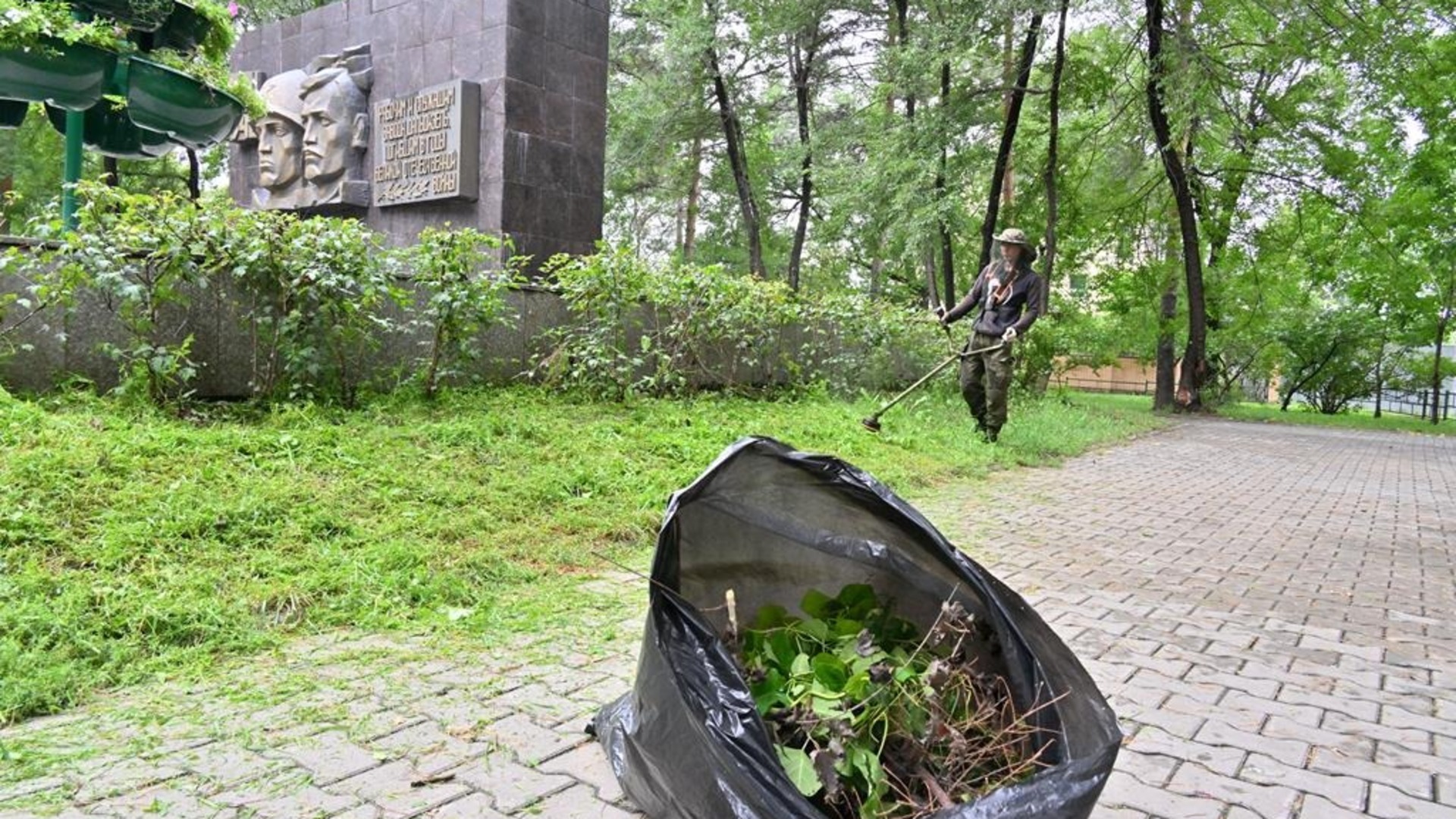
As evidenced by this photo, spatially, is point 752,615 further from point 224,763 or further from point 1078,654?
point 1078,654

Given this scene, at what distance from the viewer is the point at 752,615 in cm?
237

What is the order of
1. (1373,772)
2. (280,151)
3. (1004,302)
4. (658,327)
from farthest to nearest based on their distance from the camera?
(280,151), (658,327), (1004,302), (1373,772)

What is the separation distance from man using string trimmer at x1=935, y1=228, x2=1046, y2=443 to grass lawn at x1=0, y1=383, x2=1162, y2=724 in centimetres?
226

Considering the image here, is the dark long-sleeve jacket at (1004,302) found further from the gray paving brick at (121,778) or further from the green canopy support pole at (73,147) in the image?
the gray paving brick at (121,778)

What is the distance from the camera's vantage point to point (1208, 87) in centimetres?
1420

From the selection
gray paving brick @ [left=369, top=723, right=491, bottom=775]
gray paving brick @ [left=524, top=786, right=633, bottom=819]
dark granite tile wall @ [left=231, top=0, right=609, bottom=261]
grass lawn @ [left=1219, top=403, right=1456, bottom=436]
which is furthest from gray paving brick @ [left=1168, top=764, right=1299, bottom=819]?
grass lawn @ [left=1219, top=403, right=1456, bottom=436]

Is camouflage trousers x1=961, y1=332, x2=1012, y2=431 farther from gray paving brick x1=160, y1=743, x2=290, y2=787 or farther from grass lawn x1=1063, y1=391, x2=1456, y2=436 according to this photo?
grass lawn x1=1063, y1=391, x2=1456, y2=436

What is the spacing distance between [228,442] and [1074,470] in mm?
6912

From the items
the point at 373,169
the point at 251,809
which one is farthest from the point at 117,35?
the point at 251,809

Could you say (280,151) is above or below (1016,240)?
above

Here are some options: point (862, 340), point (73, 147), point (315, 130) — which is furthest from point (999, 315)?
point (315, 130)

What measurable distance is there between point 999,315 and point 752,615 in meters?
6.99

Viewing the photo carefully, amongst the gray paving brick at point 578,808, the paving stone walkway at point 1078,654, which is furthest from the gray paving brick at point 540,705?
the gray paving brick at point 578,808

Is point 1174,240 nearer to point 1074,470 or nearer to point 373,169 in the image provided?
point 1074,470
